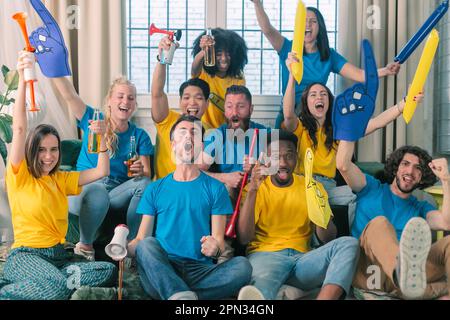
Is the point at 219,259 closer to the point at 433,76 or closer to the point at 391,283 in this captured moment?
the point at 391,283

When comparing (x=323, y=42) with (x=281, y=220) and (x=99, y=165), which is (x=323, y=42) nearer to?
(x=281, y=220)

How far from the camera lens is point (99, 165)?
229 centimetres

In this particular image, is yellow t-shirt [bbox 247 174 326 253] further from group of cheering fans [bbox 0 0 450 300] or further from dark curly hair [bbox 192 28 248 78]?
dark curly hair [bbox 192 28 248 78]

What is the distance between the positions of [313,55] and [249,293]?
1.22 metres

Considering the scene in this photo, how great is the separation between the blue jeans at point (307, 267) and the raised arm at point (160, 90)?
2.44 feet

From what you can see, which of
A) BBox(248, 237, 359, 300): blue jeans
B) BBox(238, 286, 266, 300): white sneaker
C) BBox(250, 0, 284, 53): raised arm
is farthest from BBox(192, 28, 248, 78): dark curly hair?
BBox(238, 286, 266, 300): white sneaker

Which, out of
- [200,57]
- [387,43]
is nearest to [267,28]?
[200,57]

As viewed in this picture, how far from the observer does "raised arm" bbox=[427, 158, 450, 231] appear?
2309 millimetres

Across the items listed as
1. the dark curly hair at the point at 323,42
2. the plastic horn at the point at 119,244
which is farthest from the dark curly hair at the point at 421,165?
the plastic horn at the point at 119,244

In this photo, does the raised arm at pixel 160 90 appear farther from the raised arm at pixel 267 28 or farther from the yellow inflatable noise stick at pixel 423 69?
the yellow inflatable noise stick at pixel 423 69

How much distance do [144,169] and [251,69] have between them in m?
0.88

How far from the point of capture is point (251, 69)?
122 inches

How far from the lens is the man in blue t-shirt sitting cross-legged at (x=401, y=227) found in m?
2.10

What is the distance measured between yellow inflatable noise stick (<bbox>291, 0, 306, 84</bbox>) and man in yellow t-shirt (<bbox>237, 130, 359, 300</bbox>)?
265mm
